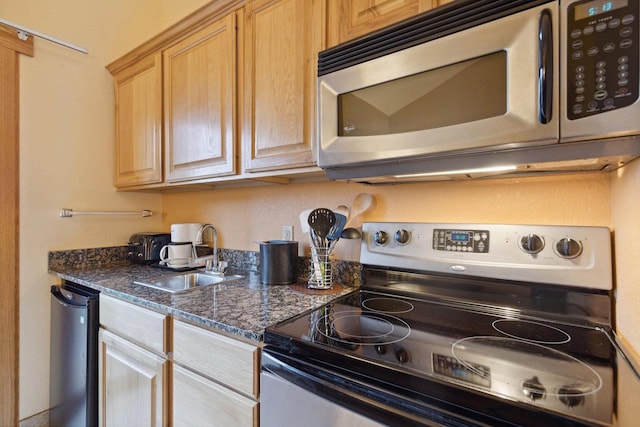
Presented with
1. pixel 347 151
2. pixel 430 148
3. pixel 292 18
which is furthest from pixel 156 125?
pixel 430 148

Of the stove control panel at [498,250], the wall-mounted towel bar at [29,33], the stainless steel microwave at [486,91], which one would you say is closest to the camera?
the stainless steel microwave at [486,91]

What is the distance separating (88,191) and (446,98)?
84.8 inches

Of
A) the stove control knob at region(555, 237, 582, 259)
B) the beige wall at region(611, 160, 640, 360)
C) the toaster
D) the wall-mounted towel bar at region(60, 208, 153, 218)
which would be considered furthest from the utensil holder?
the wall-mounted towel bar at region(60, 208, 153, 218)

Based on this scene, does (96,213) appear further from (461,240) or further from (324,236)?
(461,240)

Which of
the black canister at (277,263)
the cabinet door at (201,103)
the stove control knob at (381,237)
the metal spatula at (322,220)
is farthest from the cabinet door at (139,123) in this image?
the stove control knob at (381,237)

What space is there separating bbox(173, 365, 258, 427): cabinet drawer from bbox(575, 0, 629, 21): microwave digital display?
3.96 feet

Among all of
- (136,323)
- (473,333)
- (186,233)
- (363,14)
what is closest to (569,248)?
(473,333)

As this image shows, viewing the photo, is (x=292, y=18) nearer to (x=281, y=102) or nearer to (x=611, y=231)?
(x=281, y=102)

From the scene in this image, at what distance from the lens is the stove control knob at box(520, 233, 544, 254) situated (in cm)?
94

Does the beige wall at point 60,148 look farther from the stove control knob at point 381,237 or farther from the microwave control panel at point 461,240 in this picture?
the microwave control panel at point 461,240

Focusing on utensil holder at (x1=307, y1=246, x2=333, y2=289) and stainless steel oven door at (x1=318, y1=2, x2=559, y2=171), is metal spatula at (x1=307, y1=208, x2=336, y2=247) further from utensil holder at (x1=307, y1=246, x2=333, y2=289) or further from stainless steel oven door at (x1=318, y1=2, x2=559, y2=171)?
stainless steel oven door at (x1=318, y1=2, x2=559, y2=171)

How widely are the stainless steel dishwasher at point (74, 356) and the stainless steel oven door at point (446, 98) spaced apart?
137 cm

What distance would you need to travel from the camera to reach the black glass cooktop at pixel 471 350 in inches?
22.0

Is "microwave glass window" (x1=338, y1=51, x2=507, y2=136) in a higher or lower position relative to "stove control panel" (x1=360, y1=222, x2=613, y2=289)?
higher
